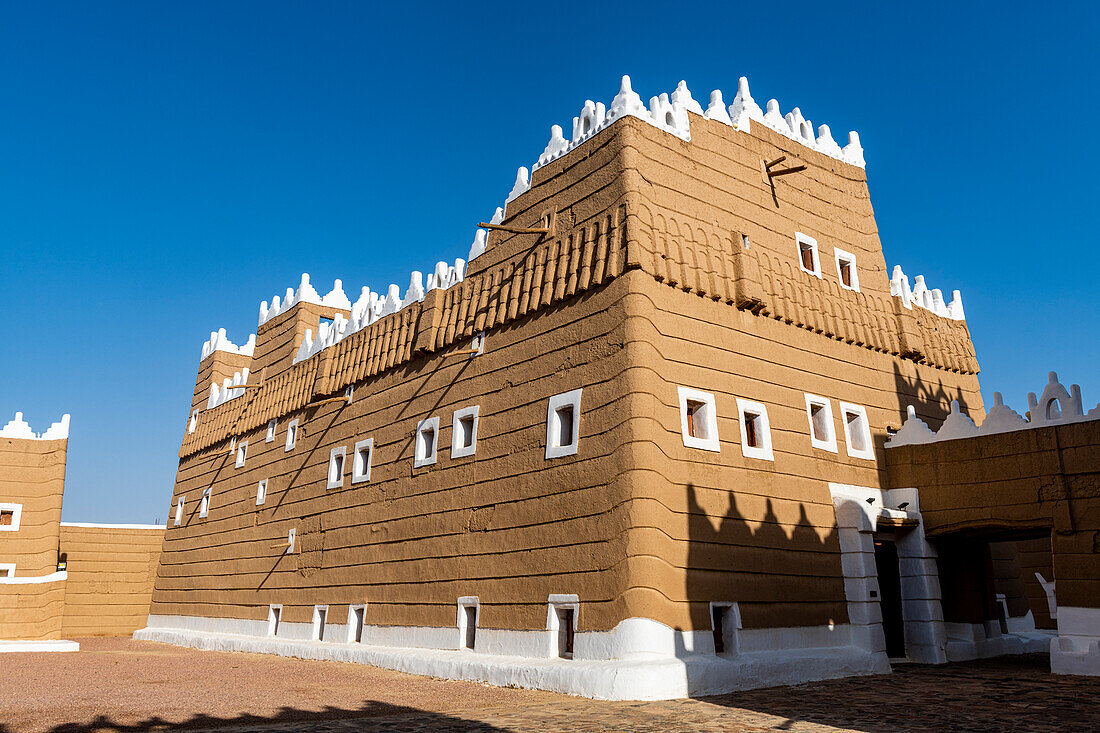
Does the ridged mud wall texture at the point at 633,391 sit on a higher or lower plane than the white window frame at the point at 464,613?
higher

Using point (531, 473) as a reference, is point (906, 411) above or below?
above

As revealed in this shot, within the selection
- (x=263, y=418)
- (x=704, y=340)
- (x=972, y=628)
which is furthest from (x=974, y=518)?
(x=263, y=418)

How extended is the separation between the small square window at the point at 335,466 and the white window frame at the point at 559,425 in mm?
8400

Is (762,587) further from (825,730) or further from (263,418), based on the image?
(263,418)

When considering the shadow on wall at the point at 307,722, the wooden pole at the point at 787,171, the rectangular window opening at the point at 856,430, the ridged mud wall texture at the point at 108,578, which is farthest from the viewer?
the ridged mud wall texture at the point at 108,578

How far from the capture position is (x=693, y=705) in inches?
424

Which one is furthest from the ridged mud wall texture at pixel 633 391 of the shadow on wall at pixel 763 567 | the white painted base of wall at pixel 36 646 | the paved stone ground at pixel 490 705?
the white painted base of wall at pixel 36 646

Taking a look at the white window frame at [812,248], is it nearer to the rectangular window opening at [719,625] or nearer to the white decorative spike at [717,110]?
the white decorative spike at [717,110]

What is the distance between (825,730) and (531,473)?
6.87m

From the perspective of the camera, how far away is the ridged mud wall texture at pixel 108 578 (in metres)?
31.1

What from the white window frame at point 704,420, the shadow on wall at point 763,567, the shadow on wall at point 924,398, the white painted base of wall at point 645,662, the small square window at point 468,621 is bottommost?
the white painted base of wall at point 645,662

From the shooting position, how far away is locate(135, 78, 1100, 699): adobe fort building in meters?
13.0

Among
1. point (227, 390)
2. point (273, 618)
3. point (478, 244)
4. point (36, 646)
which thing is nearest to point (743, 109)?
point (478, 244)

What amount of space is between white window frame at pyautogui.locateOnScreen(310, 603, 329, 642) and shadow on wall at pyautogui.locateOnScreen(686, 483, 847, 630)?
10.7m
